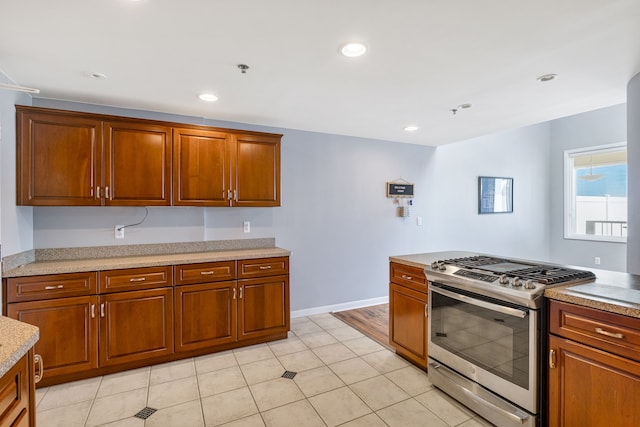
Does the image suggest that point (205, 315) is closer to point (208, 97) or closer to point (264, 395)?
point (264, 395)

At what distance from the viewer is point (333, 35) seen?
1.86 meters

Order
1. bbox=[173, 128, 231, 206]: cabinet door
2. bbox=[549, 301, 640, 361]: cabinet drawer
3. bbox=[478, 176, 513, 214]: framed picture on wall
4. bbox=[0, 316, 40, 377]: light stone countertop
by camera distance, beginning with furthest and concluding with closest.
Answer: bbox=[478, 176, 513, 214]: framed picture on wall
bbox=[173, 128, 231, 206]: cabinet door
bbox=[549, 301, 640, 361]: cabinet drawer
bbox=[0, 316, 40, 377]: light stone countertop

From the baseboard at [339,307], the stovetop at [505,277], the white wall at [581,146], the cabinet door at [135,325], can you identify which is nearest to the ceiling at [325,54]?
the stovetop at [505,277]

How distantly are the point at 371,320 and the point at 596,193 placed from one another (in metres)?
4.77

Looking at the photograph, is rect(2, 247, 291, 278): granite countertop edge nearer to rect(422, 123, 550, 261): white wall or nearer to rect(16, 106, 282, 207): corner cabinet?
rect(16, 106, 282, 207): corner cabinet

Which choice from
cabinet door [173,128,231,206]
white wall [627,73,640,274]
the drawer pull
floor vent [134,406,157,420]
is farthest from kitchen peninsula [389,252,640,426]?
cabinet door [173,128,231,206]

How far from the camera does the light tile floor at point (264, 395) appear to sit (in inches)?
82.7

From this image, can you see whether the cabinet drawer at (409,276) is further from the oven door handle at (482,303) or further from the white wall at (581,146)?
the white wall at (581,146)

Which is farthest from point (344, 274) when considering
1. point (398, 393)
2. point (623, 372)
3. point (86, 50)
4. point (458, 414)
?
point (86, 50)

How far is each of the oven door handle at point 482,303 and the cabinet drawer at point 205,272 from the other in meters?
1.82

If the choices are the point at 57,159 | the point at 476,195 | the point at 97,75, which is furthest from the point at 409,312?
the point at 476,195

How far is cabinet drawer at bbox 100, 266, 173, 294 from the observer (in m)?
2.61

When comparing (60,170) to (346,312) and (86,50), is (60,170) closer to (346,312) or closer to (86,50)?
(86,50)

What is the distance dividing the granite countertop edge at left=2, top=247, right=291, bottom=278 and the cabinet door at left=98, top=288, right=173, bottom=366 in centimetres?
24
